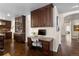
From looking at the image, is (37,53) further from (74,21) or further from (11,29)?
(74,21)

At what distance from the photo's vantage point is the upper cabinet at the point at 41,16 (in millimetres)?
2079

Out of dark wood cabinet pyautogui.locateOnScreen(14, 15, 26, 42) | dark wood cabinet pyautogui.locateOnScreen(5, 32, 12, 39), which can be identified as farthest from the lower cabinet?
dark wood cabinet pyautogui.locateOnScreen(5, 32, 12, 39)

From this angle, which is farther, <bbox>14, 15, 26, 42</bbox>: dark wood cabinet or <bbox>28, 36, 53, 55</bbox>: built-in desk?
<bbox>14, 15, 26, 42</bbox>: dark wood cabinet

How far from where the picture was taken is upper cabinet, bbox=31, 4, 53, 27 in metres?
2.08

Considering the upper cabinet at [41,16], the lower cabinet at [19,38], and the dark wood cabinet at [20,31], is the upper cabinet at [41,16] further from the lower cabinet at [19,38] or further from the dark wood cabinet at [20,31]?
the lower cabinet at [19,38]

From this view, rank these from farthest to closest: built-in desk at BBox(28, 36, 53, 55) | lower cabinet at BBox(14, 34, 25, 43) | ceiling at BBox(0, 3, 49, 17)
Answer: lower cabinet at BBox(14, 34, 25, 43) → built-in desk at BBox(28, 36, 53, 55) → ceiling at BBox(0, 3, 49, 17)

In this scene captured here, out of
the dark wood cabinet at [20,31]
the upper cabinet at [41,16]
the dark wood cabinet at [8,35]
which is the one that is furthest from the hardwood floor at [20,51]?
the upper cabinet at [41,16]

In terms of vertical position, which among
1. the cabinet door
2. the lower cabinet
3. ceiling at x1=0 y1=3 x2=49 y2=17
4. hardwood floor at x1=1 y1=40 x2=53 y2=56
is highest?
ceiling at x1=0 y1=3 x2=49 y2=17

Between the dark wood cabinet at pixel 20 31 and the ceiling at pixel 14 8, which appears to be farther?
the dark wood cabinet at pixel 20 31

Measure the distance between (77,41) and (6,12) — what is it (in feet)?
5.77

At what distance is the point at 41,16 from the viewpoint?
2184 mm

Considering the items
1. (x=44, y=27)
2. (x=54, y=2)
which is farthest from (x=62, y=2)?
(x=44, y=27)

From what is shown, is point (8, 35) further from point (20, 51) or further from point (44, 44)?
point (44, 44)

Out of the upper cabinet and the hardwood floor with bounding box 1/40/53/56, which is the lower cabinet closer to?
the hardwood floor with bounding box 1/40/53/56
